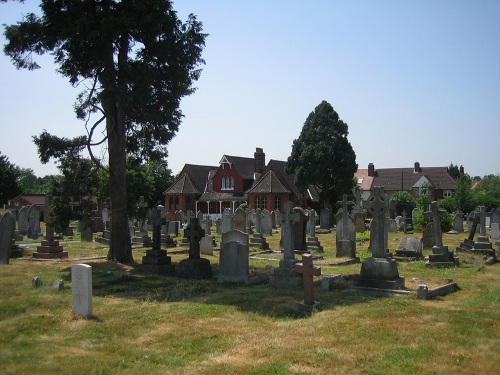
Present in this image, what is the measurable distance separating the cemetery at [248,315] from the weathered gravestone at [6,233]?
2.8 inches

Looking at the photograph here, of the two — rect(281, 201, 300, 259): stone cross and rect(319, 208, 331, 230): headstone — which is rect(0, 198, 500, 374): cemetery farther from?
rect(319, 208, 331, 230): headstone

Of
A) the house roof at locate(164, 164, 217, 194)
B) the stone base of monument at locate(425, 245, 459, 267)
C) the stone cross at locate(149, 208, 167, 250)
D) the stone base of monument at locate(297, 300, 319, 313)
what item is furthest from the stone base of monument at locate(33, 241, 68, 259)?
the house roof at locate(164, 164, 217, 194)

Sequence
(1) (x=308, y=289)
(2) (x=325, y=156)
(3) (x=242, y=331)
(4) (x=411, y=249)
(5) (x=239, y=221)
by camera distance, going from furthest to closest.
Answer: (2) (x=325, y=156) < (5) (x=239, y=221) < (4) (x=411, y=249) < (1) (x=308, y=289) < (3) (x=242, y=331)

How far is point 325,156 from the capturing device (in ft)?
148

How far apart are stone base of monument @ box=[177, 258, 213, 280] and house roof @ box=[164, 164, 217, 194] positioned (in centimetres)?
4441

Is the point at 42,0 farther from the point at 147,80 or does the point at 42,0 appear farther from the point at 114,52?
the point at 147,80

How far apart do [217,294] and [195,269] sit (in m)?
2.83

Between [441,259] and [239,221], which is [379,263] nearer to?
[441,259]

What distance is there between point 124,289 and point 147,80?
22.4 feet

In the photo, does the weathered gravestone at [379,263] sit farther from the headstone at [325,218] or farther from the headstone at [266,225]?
the headstone at [325,218]

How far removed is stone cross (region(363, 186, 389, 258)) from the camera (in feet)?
39.1

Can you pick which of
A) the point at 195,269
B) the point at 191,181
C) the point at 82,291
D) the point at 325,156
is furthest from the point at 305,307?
the point at 191,181

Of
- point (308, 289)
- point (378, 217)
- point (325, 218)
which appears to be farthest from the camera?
point (325, 218)

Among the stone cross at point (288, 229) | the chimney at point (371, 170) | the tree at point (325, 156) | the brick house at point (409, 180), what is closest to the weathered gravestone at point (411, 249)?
the stone cross at point (288, 229)
